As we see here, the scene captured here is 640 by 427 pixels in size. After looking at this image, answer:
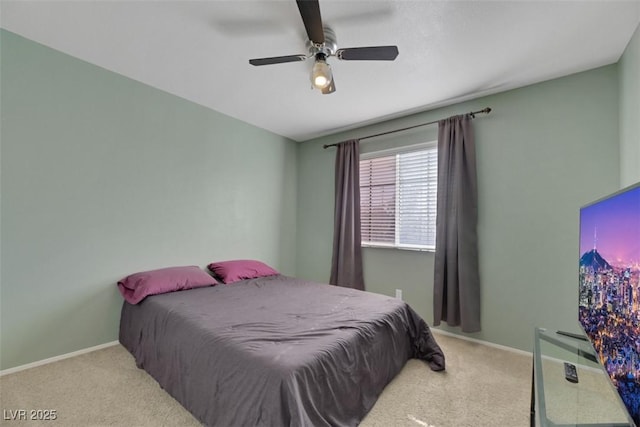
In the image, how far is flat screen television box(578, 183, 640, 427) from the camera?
76cm

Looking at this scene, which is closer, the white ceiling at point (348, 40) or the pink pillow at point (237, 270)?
the white ceiling at point (348, 40)

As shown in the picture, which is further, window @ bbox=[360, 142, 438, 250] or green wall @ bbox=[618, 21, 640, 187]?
window @ bbox=[360, 142, 438, 250]

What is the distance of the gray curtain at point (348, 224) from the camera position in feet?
11.5

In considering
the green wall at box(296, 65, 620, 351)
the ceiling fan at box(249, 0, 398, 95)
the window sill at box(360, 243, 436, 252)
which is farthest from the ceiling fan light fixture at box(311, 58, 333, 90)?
the window sill at box(360, 243, 436, 252)

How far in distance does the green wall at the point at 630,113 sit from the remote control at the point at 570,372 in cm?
129

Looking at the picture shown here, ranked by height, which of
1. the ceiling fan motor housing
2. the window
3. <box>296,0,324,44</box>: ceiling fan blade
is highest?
the ceiling fan motor housing

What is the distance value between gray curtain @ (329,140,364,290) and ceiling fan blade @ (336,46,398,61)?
72.6 inches

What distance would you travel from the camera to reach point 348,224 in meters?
3.57

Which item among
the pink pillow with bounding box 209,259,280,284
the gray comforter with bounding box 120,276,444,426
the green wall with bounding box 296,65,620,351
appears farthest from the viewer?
the pink pillow with bounding box 209,259,280,284

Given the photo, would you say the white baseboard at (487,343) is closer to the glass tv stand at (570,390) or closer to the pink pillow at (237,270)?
the glass tv stand at (570,390)

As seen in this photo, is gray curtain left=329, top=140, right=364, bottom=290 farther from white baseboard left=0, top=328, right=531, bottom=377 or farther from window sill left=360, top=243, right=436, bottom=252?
white baseboard left=0, top=328, right=531, bottom=377

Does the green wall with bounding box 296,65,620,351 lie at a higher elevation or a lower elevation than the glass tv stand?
higher

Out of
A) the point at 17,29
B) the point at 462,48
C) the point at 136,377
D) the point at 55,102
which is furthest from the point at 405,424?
the point at 17,29

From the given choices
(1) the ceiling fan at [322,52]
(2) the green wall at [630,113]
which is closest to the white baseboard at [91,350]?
(2) the green wall at [630,113]
